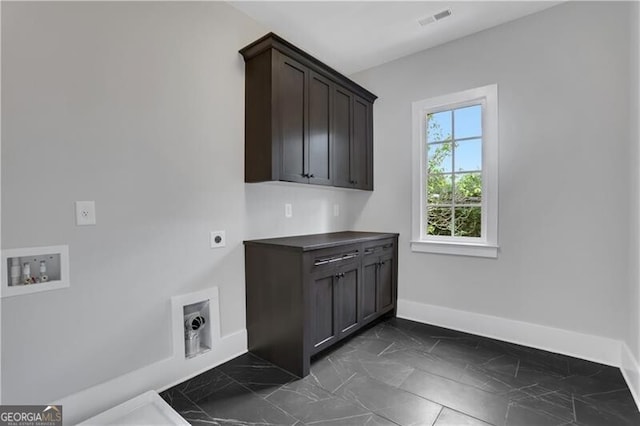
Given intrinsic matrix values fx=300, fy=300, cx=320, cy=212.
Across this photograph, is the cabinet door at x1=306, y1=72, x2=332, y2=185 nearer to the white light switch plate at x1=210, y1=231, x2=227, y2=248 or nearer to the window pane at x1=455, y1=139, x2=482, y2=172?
the white light switch plate at x1=210, y1=231, x2=227, y2=248

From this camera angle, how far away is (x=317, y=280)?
226 centimetres

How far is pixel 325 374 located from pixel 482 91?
2.80 meters

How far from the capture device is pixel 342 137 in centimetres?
306

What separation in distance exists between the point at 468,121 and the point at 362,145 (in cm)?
108

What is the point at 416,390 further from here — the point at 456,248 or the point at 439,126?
the point at 439,126

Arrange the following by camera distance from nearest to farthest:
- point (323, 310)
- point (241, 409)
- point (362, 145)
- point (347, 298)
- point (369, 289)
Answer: point (241, 409) < point (323, 310) < point (347, 298) < point (369, 289) < point (362, 145)

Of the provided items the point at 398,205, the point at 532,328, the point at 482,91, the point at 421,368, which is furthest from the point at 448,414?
the point at 482,91

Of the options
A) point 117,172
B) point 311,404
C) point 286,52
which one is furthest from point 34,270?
point 286,52

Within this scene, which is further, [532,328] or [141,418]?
[532,328]

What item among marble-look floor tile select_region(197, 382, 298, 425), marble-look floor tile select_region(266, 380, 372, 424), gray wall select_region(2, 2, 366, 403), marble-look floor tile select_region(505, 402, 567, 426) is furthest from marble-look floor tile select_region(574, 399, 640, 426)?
gray wall select_region(2, 2, 366, 403)

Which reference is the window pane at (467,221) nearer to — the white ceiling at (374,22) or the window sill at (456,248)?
the window sill at (456,248)

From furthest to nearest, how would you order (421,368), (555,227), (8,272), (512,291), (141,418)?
(512,291), (555,227), (421,368), (141,418), (8,272)

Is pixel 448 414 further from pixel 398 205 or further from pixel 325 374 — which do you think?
pixel 398 205

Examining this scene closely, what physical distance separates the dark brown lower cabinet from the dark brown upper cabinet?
62cm
